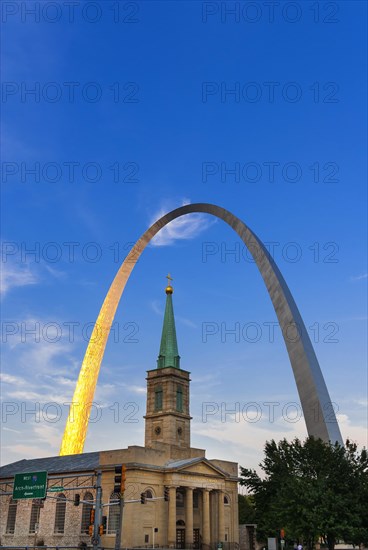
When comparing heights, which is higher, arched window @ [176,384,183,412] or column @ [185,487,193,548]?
arched window @ [176,384,183,412]

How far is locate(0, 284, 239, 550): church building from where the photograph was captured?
56188 mm

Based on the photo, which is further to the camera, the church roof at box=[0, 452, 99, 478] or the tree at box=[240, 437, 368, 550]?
the church roof at box=[0, 452, 99, 478]

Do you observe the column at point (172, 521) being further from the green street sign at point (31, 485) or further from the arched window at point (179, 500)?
the green street sign at point (31, 485)

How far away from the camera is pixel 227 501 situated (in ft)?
223

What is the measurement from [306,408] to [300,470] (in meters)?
4.91

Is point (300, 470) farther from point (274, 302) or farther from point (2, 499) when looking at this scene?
point (2, 499)

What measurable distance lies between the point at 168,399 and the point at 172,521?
Answer: 2039cm

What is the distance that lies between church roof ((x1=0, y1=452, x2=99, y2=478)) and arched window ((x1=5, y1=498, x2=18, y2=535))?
3.53 m

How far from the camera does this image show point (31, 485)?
1303 inches

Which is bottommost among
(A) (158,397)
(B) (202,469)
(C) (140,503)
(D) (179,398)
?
(C) (140,503)

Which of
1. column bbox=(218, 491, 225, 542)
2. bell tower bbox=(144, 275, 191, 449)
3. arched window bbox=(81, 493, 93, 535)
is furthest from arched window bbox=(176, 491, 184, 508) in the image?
bell tower bbox=(144, 275, 191, 449)

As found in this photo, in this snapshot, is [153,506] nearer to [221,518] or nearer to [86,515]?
[86,515]

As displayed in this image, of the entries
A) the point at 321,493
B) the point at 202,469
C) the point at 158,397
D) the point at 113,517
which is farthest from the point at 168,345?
the point at 321,493

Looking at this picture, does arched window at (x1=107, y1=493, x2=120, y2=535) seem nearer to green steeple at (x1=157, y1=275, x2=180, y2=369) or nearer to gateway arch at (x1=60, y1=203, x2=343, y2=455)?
gateway arch at (x1=60, y1=203, x2=343, y2=455)
